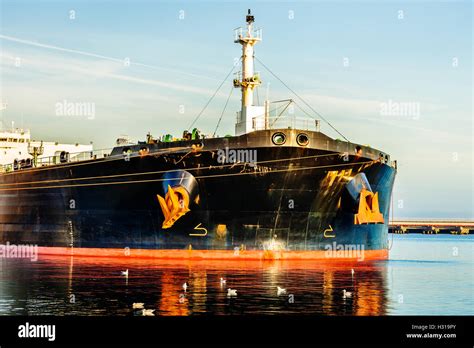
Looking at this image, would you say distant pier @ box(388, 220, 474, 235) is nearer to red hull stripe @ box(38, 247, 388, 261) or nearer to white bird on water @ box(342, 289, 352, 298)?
red hull stripe @ box(38, 247, 388, 261)

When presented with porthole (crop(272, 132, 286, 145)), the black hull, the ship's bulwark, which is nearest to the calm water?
the ship's bulwark

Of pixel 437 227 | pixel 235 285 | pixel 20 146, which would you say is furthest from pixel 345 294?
pixel 437 227

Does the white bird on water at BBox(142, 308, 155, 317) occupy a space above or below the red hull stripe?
below

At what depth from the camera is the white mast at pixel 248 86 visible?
160 feet

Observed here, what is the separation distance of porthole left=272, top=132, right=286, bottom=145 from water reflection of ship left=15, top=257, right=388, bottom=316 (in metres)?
7.03

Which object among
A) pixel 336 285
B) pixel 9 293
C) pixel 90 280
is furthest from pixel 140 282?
pixel 336 285

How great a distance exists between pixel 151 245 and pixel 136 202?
2844mm

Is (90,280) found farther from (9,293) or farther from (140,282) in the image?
(9,293)

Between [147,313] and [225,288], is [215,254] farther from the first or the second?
[147,313]

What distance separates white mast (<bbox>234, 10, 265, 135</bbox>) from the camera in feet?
160

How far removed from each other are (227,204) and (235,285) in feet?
35.2

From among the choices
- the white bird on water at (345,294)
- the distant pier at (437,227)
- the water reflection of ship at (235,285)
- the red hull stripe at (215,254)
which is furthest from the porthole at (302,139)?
the distant pier at (437,227)

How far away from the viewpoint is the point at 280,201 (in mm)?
43938

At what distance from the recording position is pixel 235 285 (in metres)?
33.8
